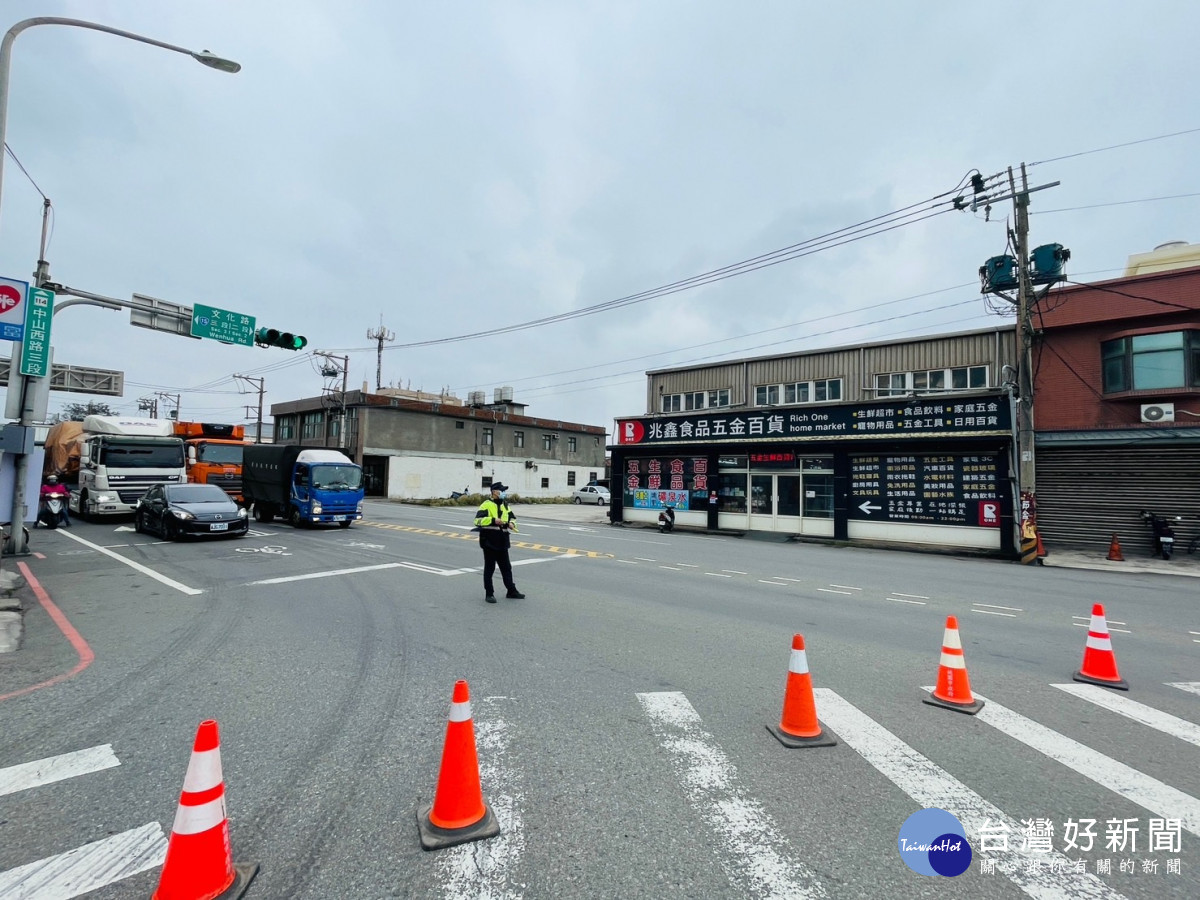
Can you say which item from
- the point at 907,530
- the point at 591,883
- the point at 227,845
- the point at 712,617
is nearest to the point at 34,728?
the point at 227,845

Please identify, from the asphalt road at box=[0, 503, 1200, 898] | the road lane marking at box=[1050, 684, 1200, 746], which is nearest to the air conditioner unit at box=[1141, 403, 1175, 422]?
the asphalt road at box=[0, 503, 1200, 898]

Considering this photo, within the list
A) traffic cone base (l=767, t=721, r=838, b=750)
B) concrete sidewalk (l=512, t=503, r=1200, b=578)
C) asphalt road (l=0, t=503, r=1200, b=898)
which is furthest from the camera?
concrete sidewalk (l=512, t=503, r=1200, b=578)

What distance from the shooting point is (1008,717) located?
15.0ft

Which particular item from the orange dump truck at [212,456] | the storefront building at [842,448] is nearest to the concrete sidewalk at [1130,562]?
the storefront building at [842,448]

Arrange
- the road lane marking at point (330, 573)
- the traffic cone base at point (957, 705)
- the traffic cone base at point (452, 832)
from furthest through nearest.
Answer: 1. the road lane marking at point (330, 573)
2. the traffic cone base at point (957, 705)
3. the traffic cone base at point (452, 832)

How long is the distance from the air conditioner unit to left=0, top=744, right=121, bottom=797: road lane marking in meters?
23.6

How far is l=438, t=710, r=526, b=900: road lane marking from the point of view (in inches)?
98.7

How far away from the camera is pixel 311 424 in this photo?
49.0 m

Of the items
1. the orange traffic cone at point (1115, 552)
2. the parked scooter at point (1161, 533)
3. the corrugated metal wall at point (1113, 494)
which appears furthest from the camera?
the corrugated metal wall at point (1113, 494)

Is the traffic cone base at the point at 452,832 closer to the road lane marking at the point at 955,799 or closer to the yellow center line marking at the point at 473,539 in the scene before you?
the road lane marking at the point at 955,799

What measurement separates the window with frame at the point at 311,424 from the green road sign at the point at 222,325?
108ft

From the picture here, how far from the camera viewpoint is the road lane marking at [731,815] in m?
2.58

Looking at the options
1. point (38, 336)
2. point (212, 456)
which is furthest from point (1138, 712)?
point (212, 456)

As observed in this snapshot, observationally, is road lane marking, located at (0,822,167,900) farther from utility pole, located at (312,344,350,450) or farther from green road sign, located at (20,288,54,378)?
utility pole, located at (312,344,350,450)
